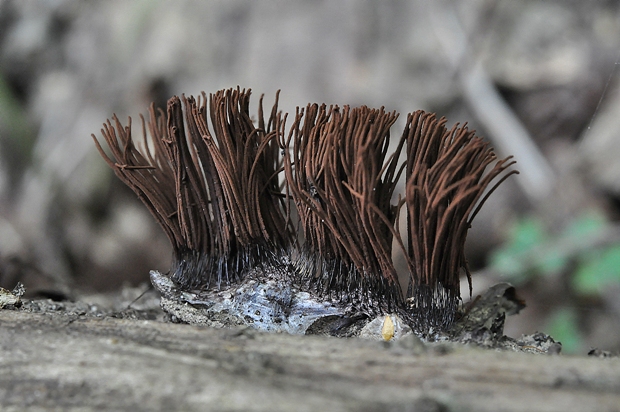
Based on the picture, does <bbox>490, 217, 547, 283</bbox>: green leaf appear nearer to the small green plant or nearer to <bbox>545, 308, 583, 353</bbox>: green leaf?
the small green plant

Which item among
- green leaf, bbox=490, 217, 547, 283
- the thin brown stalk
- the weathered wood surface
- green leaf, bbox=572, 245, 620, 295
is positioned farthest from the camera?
green leaf, bbox=490, 217, 547, 283

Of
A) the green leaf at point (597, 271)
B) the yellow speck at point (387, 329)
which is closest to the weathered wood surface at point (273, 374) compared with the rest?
the yellow speck at point (387, 329)

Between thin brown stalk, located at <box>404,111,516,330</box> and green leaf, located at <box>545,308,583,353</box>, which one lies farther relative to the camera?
green leaf, located at <box>545,308,583,353</box>

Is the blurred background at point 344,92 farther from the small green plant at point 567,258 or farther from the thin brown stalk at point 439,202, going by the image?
the thin brown stalk at point 439,202

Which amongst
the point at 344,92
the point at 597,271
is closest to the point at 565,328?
the point at 597,271

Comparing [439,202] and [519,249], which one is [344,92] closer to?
[519,249]

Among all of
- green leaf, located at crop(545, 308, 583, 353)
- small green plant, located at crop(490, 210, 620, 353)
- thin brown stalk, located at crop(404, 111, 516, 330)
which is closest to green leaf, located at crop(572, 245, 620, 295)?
small green plant, located at crop(490, 210, 620, 353)
